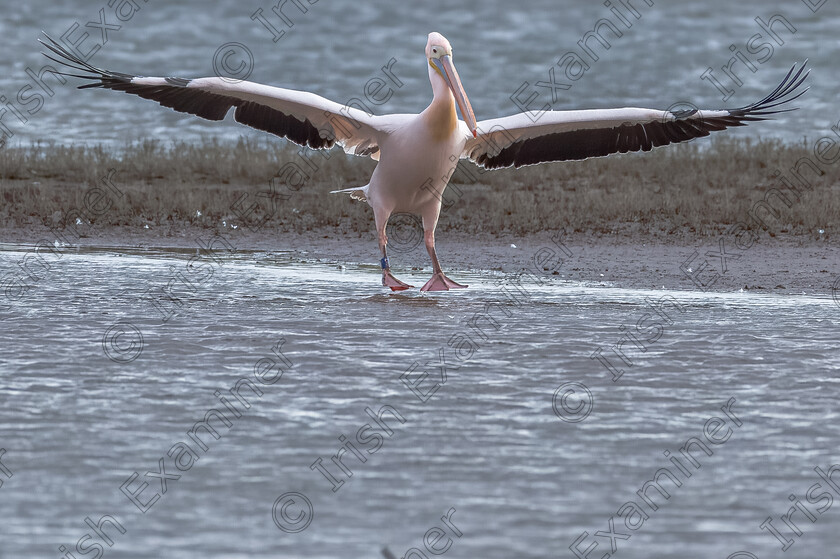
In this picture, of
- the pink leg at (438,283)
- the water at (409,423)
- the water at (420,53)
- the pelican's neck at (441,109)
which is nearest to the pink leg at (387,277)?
the pink leg at (438,283)

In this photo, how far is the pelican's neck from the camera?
25.2 feet

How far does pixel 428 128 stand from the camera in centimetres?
778

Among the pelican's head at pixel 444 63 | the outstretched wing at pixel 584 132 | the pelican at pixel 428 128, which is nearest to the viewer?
the pelican's head at pixel 444 63

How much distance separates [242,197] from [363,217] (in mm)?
1459

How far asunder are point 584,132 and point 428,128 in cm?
139

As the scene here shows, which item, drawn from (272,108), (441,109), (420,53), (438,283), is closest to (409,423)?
(441,109)

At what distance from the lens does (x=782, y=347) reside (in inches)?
235

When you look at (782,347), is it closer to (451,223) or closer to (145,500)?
(145,500)

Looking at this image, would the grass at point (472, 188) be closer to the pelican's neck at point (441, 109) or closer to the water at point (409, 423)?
the pelican's neck at point (441, 109)

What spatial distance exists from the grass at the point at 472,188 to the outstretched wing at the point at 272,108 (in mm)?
2604

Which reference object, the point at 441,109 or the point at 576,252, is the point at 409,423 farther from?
the point at 576,252

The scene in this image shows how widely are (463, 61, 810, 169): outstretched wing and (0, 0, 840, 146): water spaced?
30.8 feet

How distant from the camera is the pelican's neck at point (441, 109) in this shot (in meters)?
7.67

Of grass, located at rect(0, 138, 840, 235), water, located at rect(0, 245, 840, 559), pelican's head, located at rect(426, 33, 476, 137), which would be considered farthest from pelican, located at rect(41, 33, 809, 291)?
grass, located at rect(0, 138, 840, 235)
